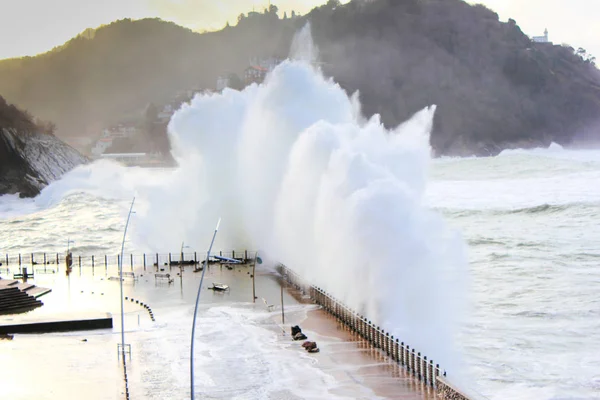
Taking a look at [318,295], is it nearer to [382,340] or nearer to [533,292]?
[382,340]

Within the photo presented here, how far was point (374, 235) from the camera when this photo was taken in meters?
31.2

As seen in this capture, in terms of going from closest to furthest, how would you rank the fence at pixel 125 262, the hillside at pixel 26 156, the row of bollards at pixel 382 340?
1. the row of bollards at pixel 382 340
2. the fence at pixel 125 262
3. the hillside at pixel 26 156

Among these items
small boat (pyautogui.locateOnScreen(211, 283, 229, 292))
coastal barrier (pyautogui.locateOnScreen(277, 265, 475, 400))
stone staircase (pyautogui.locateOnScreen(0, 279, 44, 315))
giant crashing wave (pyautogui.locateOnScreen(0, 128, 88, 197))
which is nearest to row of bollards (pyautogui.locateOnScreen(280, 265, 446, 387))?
coastal barrier (pyautogui.locateOnScreen(277, 265, 475, 400))

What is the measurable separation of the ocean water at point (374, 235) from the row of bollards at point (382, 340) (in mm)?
1123

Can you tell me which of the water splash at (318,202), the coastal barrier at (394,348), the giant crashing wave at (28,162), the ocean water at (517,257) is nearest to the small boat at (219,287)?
the coastal barrier at (394,348)

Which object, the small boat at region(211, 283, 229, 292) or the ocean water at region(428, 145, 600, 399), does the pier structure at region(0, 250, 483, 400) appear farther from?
the small boat at region(211, 283, 229, 292)

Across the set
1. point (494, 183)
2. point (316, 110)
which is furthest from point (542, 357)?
point (494, 183)

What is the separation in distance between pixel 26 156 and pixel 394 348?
→ 125 meters

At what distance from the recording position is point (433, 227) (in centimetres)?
3256

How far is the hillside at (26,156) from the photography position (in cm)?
12406

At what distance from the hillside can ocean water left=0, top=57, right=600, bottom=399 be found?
48.5 meters

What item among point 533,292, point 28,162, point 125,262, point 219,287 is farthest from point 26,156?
point 533,292

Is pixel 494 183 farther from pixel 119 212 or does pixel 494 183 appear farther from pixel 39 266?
pixel 39 266

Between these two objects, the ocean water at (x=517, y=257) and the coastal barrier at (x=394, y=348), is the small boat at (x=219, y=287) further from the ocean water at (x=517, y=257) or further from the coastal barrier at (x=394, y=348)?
the ocean water at (x=517, y=257)
